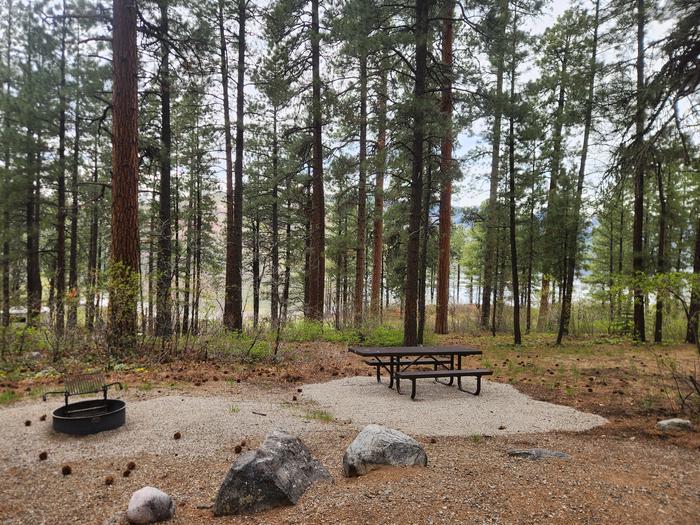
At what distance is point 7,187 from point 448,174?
1540 centimetres

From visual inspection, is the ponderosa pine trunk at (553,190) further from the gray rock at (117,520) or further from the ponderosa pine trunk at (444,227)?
the gray rock at (117,520)

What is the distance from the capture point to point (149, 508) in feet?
8.70

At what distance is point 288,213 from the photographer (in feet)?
66.9

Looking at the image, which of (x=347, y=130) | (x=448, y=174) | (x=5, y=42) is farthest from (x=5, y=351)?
(x=5, y=42)

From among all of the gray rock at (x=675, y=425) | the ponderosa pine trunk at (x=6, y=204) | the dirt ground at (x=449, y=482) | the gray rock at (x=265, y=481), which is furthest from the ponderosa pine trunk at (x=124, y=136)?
the ponderosa pine trunk at (x=6, y=204)

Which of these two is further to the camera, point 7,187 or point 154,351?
point 7,187

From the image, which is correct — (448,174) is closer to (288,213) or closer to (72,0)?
(288,213)

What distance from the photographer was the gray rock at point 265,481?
281cm

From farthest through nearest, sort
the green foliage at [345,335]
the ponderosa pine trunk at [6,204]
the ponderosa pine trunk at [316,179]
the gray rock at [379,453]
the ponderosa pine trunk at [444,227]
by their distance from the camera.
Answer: the ponderosa pine trunk at [6,204] < the ponderosa pine trunk at [444,227] < the ponderosa pine trunk at [316,179] < the green foliage at [345,335] < the gray rock at [379,453]

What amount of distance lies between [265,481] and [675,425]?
4.84 metres

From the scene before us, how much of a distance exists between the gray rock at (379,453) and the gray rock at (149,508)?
4.50 feet

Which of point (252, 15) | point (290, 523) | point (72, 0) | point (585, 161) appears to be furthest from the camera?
point (585, 161)

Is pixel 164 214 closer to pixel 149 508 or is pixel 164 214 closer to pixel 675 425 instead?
pixel 149 508

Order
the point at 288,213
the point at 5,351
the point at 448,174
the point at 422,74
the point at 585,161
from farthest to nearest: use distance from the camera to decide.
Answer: the point at 288,213 < the point at 585,161 < the point at 448,174 < the point at 422,74 < the point at 5,351
